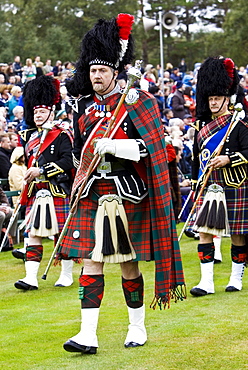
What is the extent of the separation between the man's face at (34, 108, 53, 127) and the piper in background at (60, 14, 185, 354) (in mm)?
2267

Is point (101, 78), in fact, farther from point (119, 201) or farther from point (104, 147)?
point (119, 201)

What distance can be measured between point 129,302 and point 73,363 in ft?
1.78

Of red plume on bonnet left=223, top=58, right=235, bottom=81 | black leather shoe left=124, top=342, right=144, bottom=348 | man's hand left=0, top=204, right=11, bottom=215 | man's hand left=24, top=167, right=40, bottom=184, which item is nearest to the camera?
black leather shoe left=124, top=342, right=144, bottom=348

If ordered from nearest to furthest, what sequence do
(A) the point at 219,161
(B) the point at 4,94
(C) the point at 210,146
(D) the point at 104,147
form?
1. (D) the point at 104,147
2. (A) the point at 219,161
3. (C) the point at 210,146
4. (B) the point at 4,94

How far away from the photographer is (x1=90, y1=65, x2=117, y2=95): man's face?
4.66m

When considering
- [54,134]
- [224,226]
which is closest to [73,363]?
[224,226]

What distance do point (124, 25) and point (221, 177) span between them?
2.12 meters

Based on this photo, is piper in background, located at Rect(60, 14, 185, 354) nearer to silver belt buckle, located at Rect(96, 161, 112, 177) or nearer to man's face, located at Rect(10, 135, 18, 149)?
silver belt buckle, located at Rect(96, 161, 112, 177)

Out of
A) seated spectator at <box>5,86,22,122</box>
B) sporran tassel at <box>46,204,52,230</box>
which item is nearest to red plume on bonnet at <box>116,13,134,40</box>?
sporran tassel at <box>46,204,52,230</box>

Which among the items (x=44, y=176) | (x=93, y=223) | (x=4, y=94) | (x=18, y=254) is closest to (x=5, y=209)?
(x=18, y=254)

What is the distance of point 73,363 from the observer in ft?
14.5

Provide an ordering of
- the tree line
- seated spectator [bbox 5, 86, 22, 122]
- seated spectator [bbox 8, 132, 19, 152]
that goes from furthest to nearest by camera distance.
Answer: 1. the tree line
2. seated spectator [bbox 5, 86, 22, 122]
3. seated spectator [bbox 8, 132, 19, 152]

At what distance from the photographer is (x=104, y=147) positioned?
14.3ft

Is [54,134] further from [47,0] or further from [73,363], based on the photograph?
[47,0]
